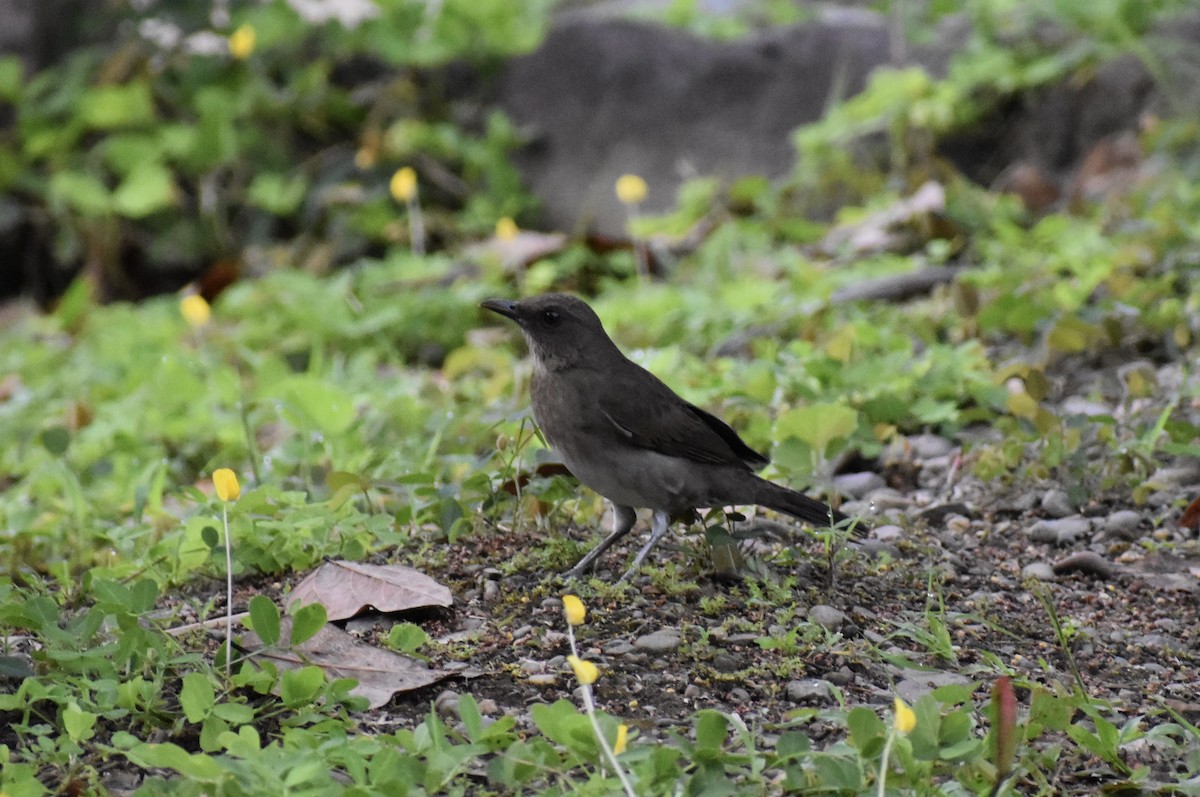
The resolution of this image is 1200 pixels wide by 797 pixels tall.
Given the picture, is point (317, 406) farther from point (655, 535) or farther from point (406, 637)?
point (406, 637)

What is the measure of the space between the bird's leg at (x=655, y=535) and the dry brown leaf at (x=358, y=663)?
26.3 inches

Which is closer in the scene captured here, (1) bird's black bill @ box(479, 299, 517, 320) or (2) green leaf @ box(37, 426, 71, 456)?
(1) bird's black bill @ box(479, 299, 517, 320)

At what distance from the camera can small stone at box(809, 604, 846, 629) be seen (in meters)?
3.25

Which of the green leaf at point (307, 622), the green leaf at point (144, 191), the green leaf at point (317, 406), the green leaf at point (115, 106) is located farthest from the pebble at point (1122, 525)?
the green leaf at point (115, 106)

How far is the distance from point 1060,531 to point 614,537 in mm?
1379

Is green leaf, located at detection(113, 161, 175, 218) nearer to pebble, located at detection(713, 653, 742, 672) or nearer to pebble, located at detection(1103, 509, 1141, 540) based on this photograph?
pebble, located at detection(1103, 509, 1141, 540)

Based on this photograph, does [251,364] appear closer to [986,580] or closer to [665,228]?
[665,228]

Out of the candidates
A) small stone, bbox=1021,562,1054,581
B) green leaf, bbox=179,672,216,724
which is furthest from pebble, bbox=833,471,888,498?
green leaf, bbox=179,672,216,724

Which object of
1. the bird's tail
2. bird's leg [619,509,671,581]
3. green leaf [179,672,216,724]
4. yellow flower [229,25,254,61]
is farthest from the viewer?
yellow flower [229,25,254,61]

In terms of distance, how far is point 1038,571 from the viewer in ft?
12.6

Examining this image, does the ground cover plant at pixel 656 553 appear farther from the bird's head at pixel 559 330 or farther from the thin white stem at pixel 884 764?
the bird's head at pixel 559 330

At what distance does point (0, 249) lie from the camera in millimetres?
9289

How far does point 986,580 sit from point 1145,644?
46 centimetres

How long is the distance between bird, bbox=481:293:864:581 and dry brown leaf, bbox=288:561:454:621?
1.25 ft
